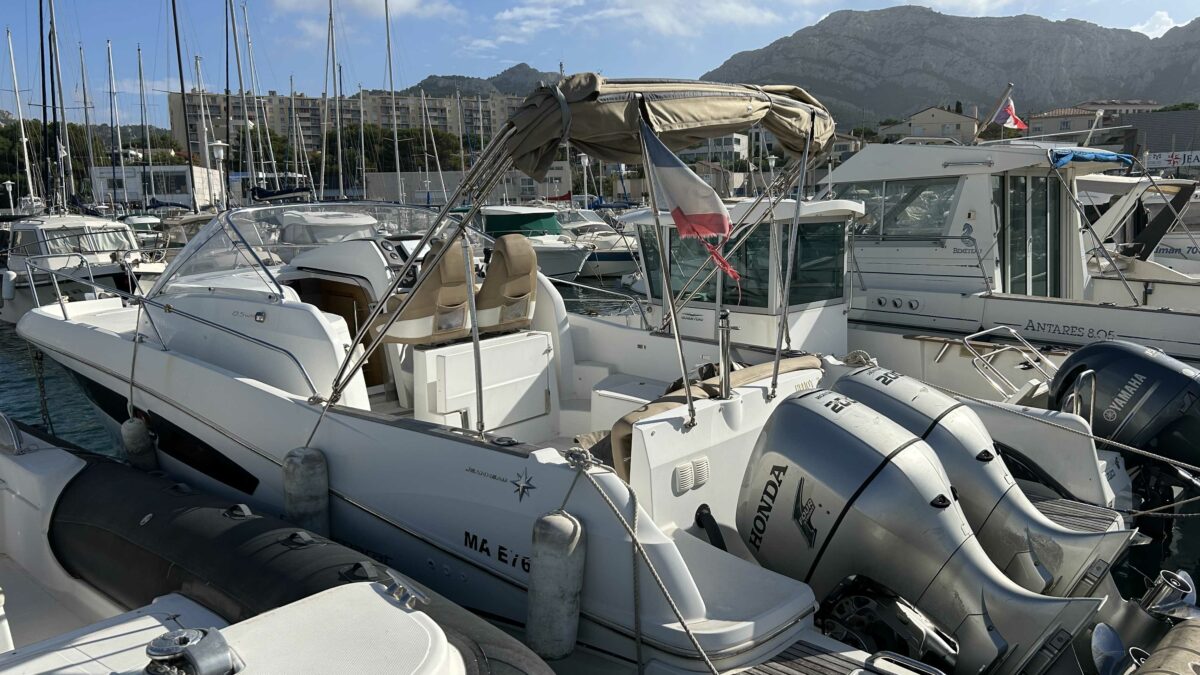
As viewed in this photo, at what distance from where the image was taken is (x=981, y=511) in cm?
381

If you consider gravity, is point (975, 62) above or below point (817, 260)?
above

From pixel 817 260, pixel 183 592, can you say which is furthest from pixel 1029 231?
pixel 183 592

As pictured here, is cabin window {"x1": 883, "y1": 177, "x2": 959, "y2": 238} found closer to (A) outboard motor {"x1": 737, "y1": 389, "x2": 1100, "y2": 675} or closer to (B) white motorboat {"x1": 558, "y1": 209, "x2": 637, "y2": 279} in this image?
(A) outboard motor {"x1": 737, "y1": 389, "x2": 1100, "y2": 675}

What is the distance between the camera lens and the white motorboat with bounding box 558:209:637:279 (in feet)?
76.1

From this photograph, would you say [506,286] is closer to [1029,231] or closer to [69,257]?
[1029,231]

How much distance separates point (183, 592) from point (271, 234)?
3.70m

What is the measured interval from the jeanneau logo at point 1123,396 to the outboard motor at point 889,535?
9.03 ft

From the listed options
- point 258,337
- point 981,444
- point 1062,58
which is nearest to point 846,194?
point 981,444

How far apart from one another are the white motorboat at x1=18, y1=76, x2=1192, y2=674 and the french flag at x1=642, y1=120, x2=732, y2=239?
0.25m

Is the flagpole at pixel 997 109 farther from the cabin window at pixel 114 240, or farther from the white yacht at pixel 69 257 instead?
the cabin window at pixel 114 240

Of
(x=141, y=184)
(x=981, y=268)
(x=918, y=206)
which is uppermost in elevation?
(x=141, y=184)

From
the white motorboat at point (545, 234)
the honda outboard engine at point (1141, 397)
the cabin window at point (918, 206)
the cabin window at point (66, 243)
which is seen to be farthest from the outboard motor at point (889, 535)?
the cabin window at point (66, 243)

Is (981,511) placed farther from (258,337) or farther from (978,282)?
(978,282)

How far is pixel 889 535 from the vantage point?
11.1ft
